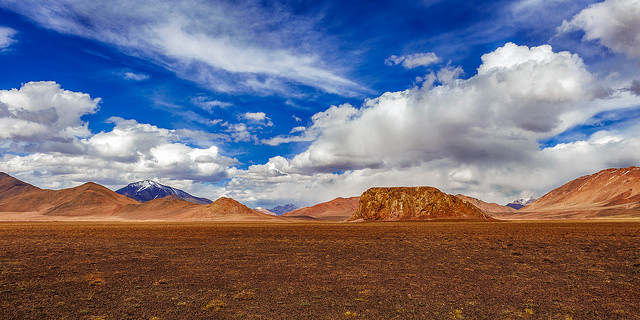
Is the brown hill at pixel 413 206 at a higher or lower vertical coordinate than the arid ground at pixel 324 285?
higher

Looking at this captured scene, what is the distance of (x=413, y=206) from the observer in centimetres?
11738

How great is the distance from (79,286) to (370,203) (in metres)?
109

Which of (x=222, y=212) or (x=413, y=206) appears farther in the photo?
(x=222, y=212)

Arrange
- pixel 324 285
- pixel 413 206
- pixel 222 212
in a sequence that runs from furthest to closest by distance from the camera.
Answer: pixel 222 212 → pixel 413 206 → pixel 324 285

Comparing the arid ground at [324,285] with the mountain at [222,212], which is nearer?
the arid ground at [324,285]

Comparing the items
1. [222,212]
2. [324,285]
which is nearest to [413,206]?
[222,212]

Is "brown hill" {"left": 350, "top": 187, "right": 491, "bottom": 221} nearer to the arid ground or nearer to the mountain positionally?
the mountain

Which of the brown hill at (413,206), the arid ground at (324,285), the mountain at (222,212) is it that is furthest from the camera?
the mountain at (222,212)

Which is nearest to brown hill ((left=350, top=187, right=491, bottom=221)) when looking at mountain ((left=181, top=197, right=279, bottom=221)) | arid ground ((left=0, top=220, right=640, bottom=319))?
mountain ((left=181, top=197, right=279, bottom=221))

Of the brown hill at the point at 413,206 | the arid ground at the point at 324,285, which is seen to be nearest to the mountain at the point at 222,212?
the brown hill at the point at 413,206

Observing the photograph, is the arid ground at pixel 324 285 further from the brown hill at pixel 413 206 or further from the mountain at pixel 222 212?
the mountain at pixel 222 212

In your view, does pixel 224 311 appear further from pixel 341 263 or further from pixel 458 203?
pixel 458 203

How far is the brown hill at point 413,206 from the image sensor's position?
114125mm

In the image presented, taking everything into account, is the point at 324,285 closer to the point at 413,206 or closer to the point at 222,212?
the point at 413,206
